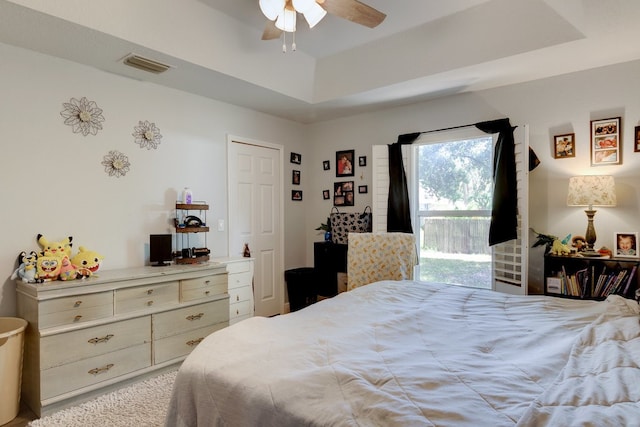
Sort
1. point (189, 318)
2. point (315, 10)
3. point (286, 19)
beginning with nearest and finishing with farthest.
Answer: point (315, 10)
point (286, 19)
point (189, 318)

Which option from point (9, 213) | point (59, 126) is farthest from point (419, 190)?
point (9, 213)

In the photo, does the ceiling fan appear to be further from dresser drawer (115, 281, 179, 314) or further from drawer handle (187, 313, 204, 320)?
drawer handle (187, 313, 204, 320)

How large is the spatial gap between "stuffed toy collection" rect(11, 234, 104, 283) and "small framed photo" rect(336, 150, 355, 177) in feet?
9.47

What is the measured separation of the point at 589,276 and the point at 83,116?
13.9ft

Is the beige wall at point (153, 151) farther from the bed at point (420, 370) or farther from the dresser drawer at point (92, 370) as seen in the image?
the bed at point (420, 370)

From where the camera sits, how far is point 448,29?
2939mm

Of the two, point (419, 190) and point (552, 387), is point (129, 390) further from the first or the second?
point (419, 190)

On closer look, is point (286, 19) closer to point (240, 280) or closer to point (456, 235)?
point (240, 280)

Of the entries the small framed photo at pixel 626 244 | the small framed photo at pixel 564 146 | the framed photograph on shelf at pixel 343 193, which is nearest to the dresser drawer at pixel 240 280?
the framed photograph on shelf at pixel 343 193

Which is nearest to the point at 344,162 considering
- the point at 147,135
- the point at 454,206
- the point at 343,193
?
the point at 343,193

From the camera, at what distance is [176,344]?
9.30 ft

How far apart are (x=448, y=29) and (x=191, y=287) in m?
3.04

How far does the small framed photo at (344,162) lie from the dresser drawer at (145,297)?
98.7 inches

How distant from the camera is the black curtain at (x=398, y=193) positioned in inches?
157
